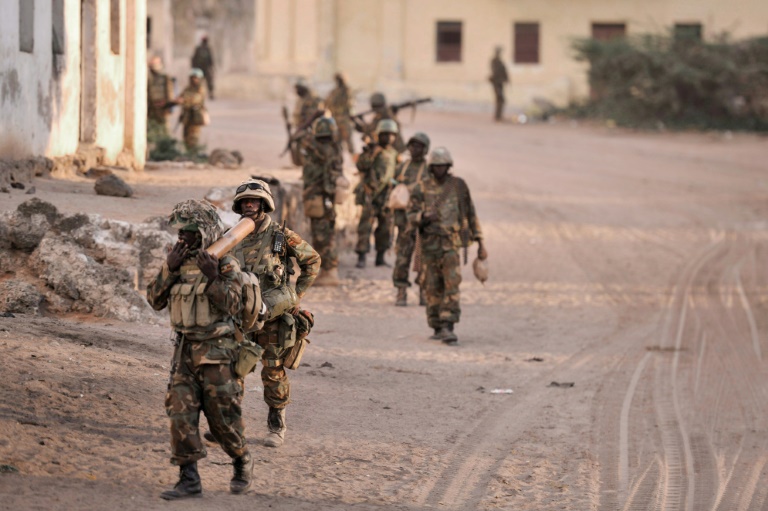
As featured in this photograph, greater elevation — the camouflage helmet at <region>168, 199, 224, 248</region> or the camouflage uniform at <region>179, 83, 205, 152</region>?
the camouflage uniform at <region>179, 83, 205, 152</region>

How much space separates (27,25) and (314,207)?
3672 mm

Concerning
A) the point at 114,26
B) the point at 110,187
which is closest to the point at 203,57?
the point at 114,26

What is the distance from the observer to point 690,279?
53.3ft

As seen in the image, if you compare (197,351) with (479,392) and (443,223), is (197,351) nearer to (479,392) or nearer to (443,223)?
(479,392)

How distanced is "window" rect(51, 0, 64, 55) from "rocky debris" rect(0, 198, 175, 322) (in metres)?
3.83

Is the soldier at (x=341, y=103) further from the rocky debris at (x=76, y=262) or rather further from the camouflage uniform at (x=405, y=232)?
the rocky debris at (x=76, y=262)

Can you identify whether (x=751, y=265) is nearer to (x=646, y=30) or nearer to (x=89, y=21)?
(x=89, y=21)

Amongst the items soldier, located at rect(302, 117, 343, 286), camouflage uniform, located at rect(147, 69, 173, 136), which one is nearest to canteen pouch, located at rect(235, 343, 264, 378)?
soldier, located at rect(302, 117, 343, 286)

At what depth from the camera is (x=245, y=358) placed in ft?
21.2

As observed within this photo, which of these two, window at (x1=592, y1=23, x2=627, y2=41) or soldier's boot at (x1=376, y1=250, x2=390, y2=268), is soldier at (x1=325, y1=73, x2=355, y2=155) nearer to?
soldier's boot at (x1=376, y1=250, x2=390, y2=268)

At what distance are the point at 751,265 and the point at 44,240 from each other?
10587 mm

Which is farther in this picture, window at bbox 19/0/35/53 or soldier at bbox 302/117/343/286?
soldier at bbox 302/117/343/286

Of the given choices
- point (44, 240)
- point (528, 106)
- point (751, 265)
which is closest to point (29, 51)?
point (44, 240)

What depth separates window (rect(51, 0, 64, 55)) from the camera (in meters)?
14.0
